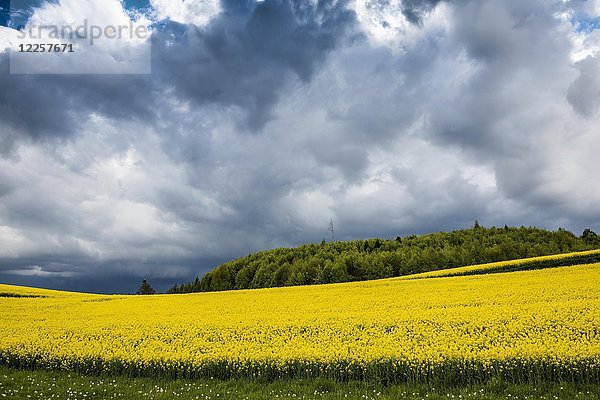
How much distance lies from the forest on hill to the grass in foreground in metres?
62.1

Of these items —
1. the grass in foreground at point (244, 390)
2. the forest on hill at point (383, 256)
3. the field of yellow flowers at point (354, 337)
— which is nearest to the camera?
the grass in foreground at point (244, 390)

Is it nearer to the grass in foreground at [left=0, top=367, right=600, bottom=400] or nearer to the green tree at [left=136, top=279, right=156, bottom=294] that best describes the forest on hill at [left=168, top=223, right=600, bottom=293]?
the green tree at [left=136, top=279, right=156, bottom=294]

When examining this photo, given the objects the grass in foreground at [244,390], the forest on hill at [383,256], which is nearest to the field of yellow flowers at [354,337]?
the grass in foreground at [244,390]

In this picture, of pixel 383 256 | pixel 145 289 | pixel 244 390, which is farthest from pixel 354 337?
pixel 145 289

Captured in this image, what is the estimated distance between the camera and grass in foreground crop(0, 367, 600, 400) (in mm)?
10922

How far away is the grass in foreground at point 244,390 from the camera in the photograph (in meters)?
10.9

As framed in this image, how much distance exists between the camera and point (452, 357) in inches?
499

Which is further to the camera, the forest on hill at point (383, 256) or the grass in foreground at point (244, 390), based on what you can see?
the forest on hill at point (383, 256)

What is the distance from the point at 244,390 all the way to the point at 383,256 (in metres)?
65.6

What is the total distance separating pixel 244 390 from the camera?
12625mm

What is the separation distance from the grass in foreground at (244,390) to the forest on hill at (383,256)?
204 ft

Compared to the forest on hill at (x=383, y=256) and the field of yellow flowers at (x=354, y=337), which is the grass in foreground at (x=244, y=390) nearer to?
the field of yellow flowers at (x=354, y=337)

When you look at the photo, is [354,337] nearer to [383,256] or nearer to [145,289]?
[383,256]

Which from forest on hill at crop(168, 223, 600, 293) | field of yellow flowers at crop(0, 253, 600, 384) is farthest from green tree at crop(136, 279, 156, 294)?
field of yellow flowers at crop(0, 253, 600, 384)
